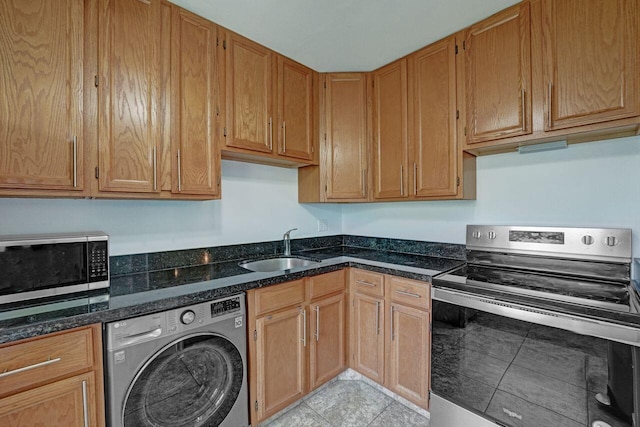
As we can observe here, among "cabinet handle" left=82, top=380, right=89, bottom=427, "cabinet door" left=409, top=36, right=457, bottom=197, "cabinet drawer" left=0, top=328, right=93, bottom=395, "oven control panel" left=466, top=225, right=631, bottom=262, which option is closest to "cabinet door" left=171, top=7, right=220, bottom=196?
"cabinet drawer" left=0, top=328, right=93, bottom=395

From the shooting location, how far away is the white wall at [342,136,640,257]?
151cm

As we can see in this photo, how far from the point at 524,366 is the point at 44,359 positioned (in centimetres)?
192

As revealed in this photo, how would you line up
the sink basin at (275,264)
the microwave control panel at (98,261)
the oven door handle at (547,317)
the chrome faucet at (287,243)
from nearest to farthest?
the oven door handle at (547,317), the microwave control panel at (98,261), the sink basin at (275,264), the chrome faucet at (287,243)

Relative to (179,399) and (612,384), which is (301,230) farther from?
(612,384)

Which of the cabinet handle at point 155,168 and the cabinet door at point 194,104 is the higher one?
the cabinet door at point 194,104

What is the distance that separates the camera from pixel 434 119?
195cm

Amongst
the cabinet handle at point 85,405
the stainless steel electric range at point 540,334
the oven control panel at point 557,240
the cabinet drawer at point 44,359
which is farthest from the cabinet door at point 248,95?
the oven control panel at point 557,240

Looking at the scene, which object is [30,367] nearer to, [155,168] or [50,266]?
[50,266]

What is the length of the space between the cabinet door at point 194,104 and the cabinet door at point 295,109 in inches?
19.3

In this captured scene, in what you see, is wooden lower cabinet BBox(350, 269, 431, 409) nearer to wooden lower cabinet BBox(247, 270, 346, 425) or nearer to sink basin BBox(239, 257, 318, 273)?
wooden lower cabinet BBox(247, 270, 346, 425)

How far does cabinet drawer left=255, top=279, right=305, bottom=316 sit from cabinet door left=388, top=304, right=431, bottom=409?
0.62m

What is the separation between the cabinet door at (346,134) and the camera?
2.33m

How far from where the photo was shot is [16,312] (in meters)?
1.05

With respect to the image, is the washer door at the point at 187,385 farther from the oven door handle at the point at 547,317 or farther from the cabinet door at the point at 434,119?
the cabinet door at the point at 434,119
